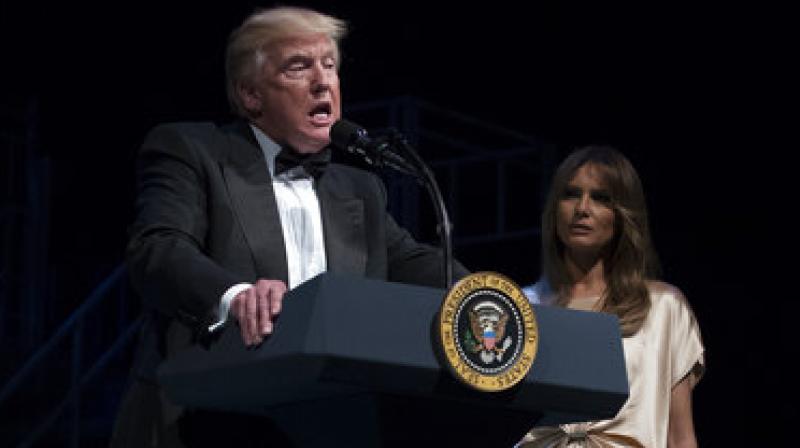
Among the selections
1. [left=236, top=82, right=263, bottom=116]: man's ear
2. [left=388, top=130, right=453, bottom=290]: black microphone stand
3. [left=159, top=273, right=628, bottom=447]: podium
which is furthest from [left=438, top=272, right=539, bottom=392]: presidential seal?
[left=236, top=82, right=263, bottom=116]: man's ear

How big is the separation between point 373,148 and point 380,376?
1.41ft

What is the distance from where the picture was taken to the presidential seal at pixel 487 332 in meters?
1.58

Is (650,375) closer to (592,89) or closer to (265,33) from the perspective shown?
(265,33)

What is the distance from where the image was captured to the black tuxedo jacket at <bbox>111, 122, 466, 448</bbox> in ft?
5.77

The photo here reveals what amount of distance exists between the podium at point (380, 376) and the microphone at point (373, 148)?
0.97 ft

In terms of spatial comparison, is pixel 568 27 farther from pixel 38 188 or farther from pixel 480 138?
pixel 38 188

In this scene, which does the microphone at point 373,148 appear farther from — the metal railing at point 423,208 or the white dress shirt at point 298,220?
the metal railing at point 423,208

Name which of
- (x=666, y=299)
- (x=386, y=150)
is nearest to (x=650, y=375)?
(x=666, y=299)

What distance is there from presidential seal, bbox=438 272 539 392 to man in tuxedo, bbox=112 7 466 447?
22 centimetres

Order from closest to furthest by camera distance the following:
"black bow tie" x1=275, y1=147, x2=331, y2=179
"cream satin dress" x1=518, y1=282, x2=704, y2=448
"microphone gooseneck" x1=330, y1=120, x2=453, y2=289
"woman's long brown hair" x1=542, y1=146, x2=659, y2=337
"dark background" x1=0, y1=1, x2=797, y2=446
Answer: "microphone gooseneck" x1=330, y1=120, x2=453, y2=289 < "black bow tie" x1=275, y1=147, x2=331, y2=179 < "cream satin dress" x1=518, y1=282, x2=704, y2=448 < "woman's long brown hair" x1=542, y1=146, x2=659, y2=337 < "dark background" x1=0, y1=1, x2=797, y2=446

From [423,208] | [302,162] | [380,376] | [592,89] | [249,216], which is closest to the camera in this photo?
[380,376]

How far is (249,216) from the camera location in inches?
75.1

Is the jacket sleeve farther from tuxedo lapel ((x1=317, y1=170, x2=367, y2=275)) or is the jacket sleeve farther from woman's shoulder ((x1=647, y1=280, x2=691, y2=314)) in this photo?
woman's shoulder ((x1=647, y1=280, x2=691, y2=314))

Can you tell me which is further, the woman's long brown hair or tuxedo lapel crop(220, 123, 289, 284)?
the woman's long brown hair
